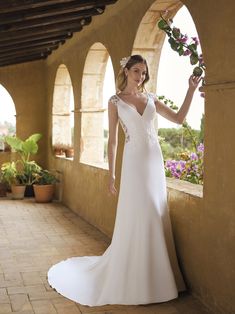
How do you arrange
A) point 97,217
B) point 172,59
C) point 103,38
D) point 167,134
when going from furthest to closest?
point 167,134
point 172,59
point 97,217
point 103,38

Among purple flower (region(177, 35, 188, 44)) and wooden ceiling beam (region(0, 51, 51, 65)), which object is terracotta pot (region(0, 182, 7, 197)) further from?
purple flower (region(177, 35, 188, 44))

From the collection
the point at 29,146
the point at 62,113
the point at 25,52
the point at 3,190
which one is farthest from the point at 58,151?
the point at 25,52

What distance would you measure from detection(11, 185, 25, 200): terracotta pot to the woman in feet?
18.2

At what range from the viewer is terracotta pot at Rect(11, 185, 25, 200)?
9.12 meters

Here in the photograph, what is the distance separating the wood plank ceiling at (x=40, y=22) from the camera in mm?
5258

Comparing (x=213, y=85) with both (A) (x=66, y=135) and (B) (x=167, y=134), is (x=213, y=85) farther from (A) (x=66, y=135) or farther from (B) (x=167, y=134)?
(A) (x=66, y=135)

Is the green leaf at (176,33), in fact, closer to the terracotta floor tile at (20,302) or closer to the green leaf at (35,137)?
the terracotta floor tile at (20,302)

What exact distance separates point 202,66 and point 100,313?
1970mm

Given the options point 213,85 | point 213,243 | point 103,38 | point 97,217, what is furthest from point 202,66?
point 97,217

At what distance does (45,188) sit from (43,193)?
10cm

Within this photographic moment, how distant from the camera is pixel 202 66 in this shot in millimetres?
3371

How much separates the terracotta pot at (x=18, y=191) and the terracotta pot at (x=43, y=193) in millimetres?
511

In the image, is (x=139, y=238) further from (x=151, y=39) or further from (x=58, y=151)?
(x=58, y=151)

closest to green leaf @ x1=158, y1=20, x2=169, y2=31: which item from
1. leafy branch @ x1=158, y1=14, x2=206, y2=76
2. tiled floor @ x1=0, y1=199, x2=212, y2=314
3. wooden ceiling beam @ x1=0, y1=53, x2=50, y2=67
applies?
leafy branch @ x1=158, y1=14, x2=206, y2=76
